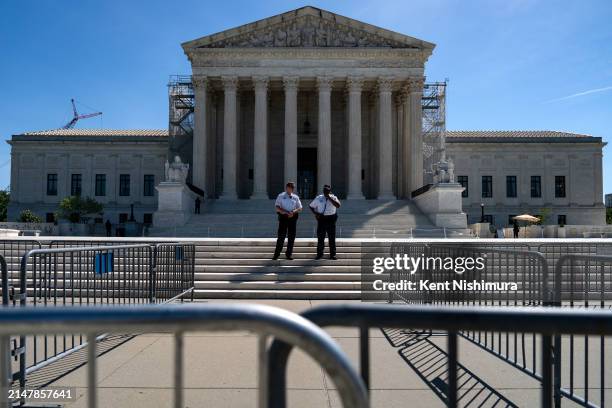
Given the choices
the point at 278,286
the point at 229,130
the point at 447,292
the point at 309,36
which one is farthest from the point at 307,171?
the point at 447,292

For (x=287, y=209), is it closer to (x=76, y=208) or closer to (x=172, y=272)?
(x=172, y=272)

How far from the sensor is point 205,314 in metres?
1.87

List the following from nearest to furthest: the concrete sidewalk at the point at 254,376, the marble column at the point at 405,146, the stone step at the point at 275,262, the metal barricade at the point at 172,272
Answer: the concrete sidewalk at the point at 254,376
the metal barricade at the point at 172,272
the stone step at the point at 275,262
the marble column at the point at 405,146

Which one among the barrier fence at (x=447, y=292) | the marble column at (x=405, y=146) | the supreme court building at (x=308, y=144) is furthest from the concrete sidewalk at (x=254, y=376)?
the marble column at (x=405, y=146)

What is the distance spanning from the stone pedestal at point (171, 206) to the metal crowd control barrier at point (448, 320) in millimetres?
28798

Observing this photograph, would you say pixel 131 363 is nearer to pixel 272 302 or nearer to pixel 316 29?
pixel 272 302

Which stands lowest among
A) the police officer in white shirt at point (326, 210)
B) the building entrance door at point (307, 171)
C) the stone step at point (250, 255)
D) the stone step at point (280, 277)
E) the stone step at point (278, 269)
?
the stone step at point (280, 277)

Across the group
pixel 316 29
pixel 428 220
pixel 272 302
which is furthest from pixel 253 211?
pixel 272 302

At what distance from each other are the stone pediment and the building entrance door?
422 inches

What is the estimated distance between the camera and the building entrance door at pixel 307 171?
45875 millimetres

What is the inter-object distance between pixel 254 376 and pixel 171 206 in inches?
1047

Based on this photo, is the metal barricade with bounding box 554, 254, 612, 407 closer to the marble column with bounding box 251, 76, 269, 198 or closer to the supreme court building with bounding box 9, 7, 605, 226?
the supreme court building with bounding box 9, 7, 605, 226

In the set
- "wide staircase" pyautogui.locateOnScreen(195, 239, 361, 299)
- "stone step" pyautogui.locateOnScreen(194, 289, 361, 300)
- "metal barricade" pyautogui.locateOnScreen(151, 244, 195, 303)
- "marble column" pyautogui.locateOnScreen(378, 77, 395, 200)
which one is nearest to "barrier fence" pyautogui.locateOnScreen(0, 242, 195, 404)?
"metal barricade" pyautogui.locateOnScreen(151, 244, 195, 303)

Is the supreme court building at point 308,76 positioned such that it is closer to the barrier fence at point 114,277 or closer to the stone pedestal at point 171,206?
the stone pedestal at point 171,206
